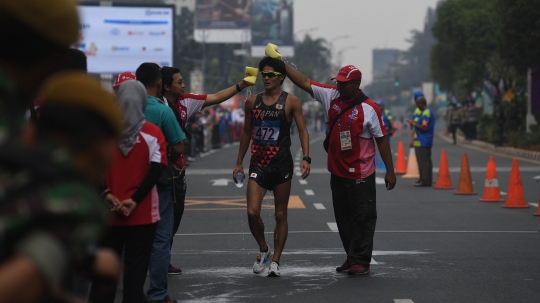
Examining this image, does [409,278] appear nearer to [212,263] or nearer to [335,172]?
[335,172]

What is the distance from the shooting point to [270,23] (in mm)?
110062

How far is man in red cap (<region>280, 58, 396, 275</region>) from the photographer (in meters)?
9.12

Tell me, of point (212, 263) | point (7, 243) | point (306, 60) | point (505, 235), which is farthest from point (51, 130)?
point (306, 60)

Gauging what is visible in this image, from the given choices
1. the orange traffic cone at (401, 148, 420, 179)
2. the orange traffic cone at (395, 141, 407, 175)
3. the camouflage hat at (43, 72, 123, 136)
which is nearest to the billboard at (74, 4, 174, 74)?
the orange traffic cone at (395, 141, 407, 175)

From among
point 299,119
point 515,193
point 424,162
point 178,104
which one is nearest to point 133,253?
point 178,104

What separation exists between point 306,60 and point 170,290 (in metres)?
151

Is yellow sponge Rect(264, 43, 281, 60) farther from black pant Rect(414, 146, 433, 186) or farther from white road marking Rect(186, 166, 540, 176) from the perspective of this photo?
white road marking Rect(186, 166, 540, 176)

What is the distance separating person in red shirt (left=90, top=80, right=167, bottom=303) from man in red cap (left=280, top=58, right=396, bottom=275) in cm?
337

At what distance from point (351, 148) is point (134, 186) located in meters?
3.67

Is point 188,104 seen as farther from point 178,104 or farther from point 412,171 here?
point 412,171

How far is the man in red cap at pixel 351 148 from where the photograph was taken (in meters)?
9.12

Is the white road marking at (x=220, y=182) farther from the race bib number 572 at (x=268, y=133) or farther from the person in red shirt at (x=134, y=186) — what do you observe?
the person in red shirt at (x=134, y=186)

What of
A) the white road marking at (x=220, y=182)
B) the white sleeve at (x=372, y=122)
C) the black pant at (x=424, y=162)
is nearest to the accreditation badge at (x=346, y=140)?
the white sleeve at (x=372, y=122)

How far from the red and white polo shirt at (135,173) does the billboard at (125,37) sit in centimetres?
3864
